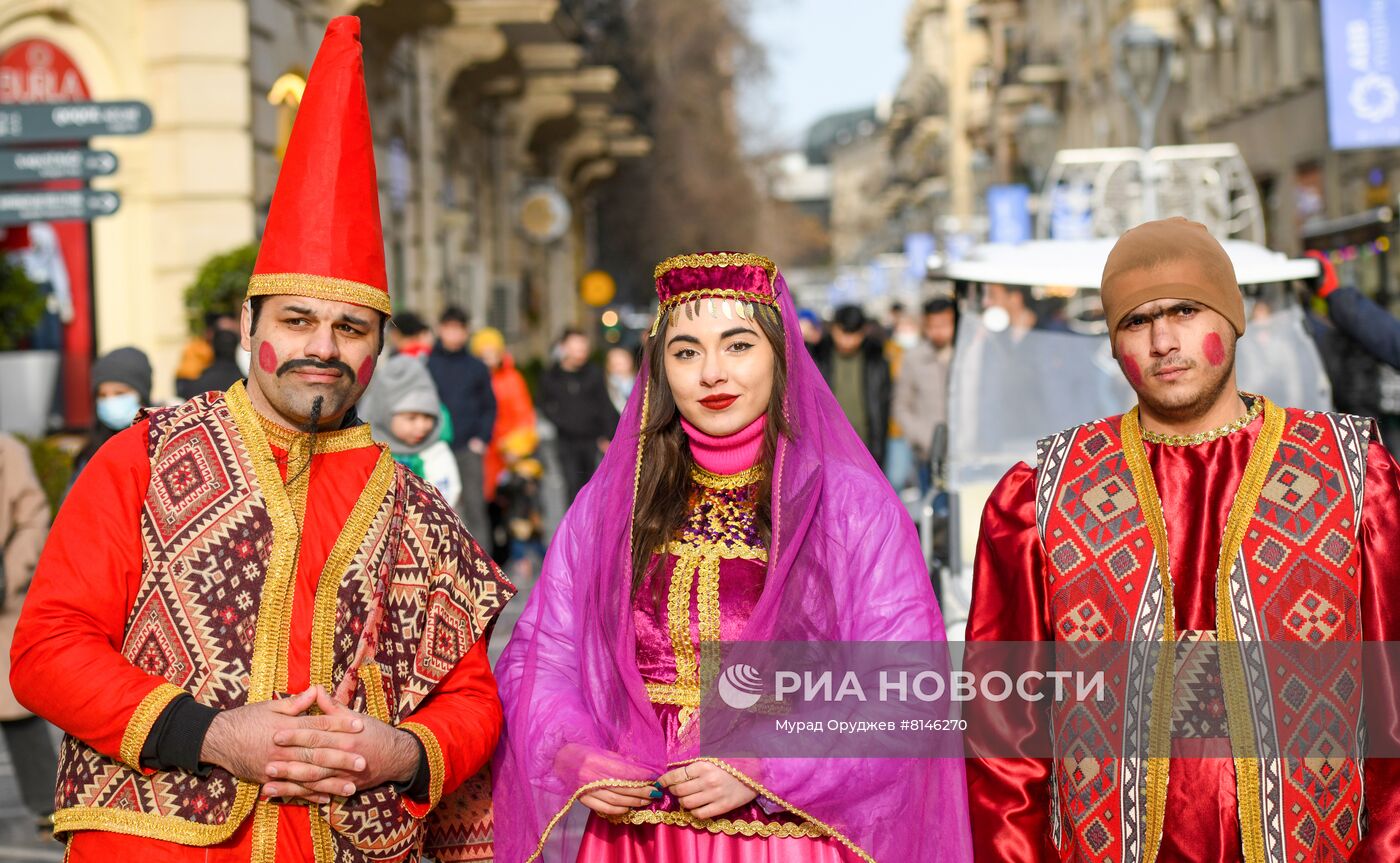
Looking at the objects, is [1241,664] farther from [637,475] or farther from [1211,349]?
[637,475]

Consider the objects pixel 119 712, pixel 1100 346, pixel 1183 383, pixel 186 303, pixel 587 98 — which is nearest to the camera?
pixel 119 712

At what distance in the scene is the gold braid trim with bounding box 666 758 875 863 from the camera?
10.5 feet

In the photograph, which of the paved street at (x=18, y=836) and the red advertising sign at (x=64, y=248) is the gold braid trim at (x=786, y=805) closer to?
the paved street at (x=18, y=836)

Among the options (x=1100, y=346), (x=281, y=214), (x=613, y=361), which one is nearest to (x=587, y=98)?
(x=613, y=361)

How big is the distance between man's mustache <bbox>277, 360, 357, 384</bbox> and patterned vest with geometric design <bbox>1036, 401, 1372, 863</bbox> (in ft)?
4.37

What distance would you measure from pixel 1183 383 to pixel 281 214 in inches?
66.8

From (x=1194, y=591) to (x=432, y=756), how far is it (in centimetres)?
143

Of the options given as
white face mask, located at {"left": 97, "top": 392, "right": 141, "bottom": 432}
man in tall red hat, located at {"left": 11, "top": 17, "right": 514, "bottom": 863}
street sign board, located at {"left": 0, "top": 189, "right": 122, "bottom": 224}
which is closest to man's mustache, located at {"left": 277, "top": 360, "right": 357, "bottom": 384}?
man in tall red hat, located at {"left": 11, "top": 17, "right": 514, "bottom": 863}

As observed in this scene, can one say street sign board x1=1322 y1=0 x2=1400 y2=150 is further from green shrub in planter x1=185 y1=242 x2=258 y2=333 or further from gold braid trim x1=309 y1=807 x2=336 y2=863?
gold braid trim x1=309 y1=807 x2=336 y2=863

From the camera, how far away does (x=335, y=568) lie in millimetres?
3191

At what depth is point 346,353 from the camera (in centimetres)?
323

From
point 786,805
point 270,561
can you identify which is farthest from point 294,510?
point 786,805

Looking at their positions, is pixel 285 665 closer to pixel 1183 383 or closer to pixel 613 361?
pixel 1183 383

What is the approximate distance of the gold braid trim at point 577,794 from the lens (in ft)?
10.7
